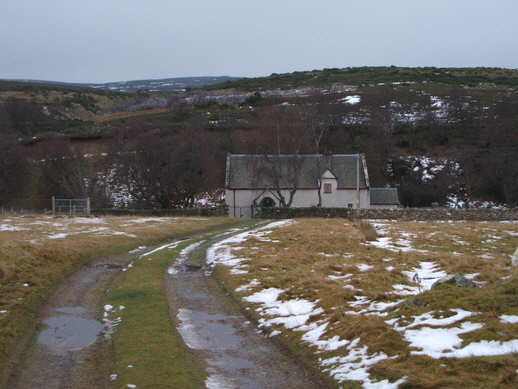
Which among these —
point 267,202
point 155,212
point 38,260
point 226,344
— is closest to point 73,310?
point 226,344

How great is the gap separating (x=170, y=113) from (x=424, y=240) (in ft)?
284

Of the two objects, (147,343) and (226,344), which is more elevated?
(147,343)

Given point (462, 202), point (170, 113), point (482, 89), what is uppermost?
point (482, 89)

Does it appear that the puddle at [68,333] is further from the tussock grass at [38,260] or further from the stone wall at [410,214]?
the stone wall at [410,214]

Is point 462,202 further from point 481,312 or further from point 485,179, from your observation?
point 481,312

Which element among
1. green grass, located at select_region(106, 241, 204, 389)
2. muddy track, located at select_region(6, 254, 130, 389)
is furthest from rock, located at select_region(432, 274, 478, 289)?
muddy track, located at select_region(6, 254, 130, 389)

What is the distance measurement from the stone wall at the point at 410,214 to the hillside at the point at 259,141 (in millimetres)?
8876

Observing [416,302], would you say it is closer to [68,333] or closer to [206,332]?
[206,332]

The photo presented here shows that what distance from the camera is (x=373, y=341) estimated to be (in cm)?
782

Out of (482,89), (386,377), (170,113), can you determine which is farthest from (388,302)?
(482,89)

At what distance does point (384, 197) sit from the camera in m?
58.0

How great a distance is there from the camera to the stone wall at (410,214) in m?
44.1

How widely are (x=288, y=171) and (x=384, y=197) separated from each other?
13.1 metres

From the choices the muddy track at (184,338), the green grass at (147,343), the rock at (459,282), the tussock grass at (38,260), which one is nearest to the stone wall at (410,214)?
the tussock grass at (38,260)
